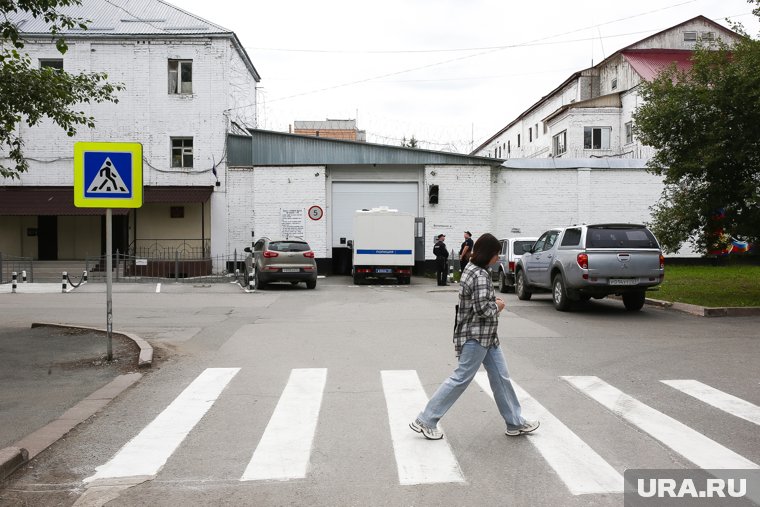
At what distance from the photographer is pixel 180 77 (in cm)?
3078

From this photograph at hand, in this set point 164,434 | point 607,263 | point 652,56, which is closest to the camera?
point 164,434

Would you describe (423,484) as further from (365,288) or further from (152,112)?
(152,112)

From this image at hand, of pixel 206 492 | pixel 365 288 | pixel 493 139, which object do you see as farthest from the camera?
pixel 493 139

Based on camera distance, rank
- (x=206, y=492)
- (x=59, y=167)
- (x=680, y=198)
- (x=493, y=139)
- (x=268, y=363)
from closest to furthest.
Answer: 1. (x=206, y=492)
2. (x=268, y=363)
3. (x=680, y=198)
4. (x=59, y=167)
5. (x=493, y=139)

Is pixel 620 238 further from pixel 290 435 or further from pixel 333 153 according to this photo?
pixel 333 153

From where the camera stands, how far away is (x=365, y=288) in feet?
78.2

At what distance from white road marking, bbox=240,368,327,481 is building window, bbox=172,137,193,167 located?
24409mm

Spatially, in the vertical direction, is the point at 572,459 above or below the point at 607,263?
below

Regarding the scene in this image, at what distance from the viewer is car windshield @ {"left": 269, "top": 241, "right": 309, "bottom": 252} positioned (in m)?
22.8

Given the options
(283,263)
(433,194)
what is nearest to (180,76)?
(433,194)

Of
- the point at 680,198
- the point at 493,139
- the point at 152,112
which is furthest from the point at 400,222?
the point at 493,139

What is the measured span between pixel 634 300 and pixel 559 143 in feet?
109

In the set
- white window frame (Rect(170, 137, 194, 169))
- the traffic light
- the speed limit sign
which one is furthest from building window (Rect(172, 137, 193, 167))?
the traffic light

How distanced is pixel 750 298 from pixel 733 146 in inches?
147
